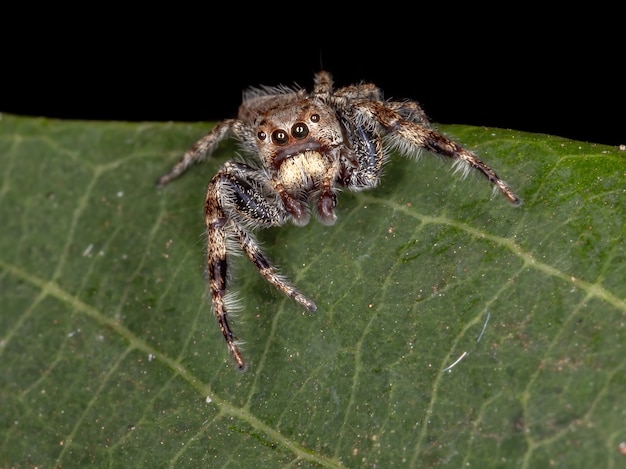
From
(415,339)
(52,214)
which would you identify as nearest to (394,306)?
(415,339)

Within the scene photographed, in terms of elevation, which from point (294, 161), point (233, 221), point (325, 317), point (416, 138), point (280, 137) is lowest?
point (325, 317)

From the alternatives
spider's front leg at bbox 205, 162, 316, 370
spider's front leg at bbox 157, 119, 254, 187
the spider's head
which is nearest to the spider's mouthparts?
the spider's head

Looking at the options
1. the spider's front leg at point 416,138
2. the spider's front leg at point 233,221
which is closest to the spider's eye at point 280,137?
the spider's front leg at point 233,221

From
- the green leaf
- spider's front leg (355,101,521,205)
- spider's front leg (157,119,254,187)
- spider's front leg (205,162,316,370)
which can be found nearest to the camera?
the green leaf

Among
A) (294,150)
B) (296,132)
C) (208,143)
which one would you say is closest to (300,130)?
(296,132)

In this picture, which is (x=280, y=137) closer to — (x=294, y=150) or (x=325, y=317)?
(x=294, y=150)

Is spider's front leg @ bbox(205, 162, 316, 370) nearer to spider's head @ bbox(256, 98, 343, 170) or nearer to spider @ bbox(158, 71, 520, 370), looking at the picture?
spider @ bbox(158, 71, 520, 370)
